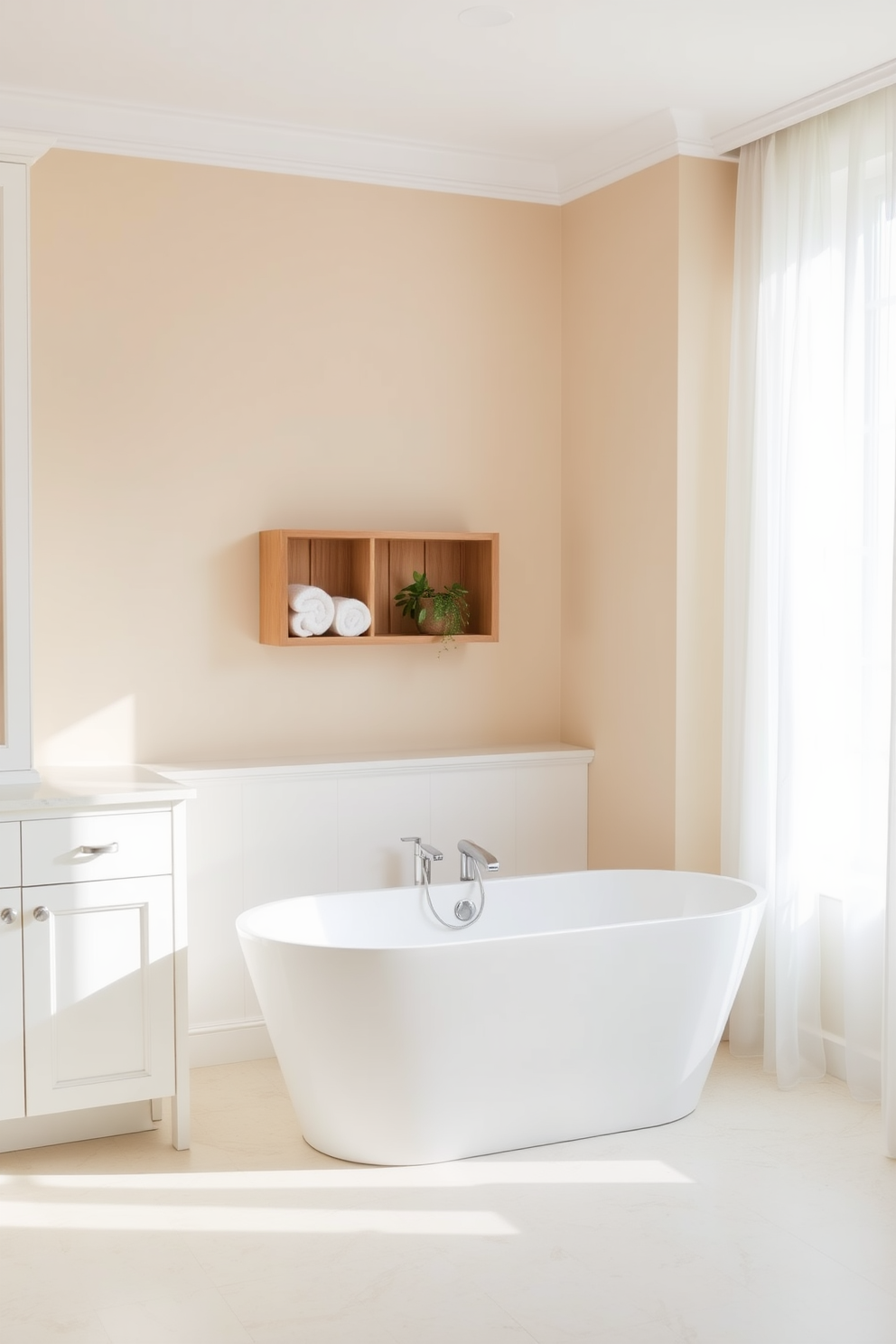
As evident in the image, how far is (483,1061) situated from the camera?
10.1 feet

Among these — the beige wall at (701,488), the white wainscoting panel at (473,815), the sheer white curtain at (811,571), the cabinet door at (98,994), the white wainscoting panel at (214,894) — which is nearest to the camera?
the cabinet door at (98,994)

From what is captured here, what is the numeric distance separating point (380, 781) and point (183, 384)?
1.31 metres

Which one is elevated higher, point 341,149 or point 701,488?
point 341,149

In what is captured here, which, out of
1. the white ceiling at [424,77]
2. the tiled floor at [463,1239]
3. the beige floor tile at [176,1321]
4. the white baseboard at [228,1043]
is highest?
the white ceiling at [424,77]

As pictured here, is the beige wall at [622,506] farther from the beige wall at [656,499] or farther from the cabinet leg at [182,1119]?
the cabinet leg at [182,1119]

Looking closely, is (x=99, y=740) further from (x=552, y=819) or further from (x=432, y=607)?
(x=552, y=819)

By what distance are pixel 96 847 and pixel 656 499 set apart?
1.93 m

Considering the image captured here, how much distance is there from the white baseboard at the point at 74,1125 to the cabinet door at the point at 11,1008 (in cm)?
15

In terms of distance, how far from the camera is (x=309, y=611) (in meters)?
3.91

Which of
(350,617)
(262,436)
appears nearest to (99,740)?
(350,617)

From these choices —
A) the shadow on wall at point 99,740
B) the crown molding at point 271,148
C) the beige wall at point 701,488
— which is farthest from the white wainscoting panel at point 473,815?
the crown molding at point 271,148

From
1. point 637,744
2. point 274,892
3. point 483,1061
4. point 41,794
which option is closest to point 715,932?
point 483,1061

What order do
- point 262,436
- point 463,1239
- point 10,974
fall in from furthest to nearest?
point 262,436, point 10,974, point 463,1239

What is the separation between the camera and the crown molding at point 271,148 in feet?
12.0
